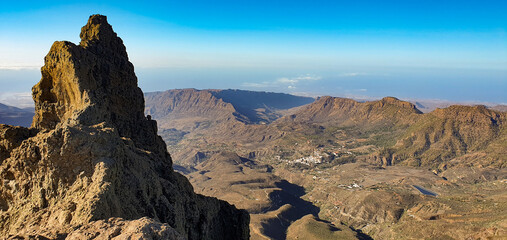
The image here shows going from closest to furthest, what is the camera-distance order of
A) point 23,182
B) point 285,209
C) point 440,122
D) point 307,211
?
point 23,182 < point 285,209 < point 307,211 < point 440,122

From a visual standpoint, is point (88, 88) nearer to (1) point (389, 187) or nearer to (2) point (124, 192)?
(2) point (124, 192)

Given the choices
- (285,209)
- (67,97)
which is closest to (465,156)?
(285,209)

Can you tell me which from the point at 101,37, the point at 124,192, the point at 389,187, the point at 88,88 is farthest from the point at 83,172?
the point at 389,187

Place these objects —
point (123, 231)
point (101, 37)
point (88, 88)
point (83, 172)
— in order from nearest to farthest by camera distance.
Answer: point (123, 231) → point (83, 172) → point (88, 88) → point (101, 37)

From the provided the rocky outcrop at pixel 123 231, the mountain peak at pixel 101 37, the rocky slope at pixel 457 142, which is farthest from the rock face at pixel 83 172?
the rocky slope at pixel 457 142

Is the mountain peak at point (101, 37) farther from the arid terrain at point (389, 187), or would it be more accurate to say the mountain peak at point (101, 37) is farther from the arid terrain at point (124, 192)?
the arid terrain at point (389, 187)

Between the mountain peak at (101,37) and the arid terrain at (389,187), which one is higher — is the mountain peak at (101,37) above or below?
above

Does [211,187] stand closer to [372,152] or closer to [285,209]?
[285,209]

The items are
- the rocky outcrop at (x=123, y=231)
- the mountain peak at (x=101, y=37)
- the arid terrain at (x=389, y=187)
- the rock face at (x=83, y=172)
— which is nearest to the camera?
the rocky outcrop at (x=123, y=231)

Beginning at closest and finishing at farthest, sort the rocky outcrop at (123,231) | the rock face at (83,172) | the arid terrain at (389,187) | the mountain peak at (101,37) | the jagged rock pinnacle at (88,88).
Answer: the rocky outcrop at (123,231), the rock face at (83,172), the jagged rock pinnacle at (88,88), the mountain peak at (101,37), the arid terrain at (389,187)
